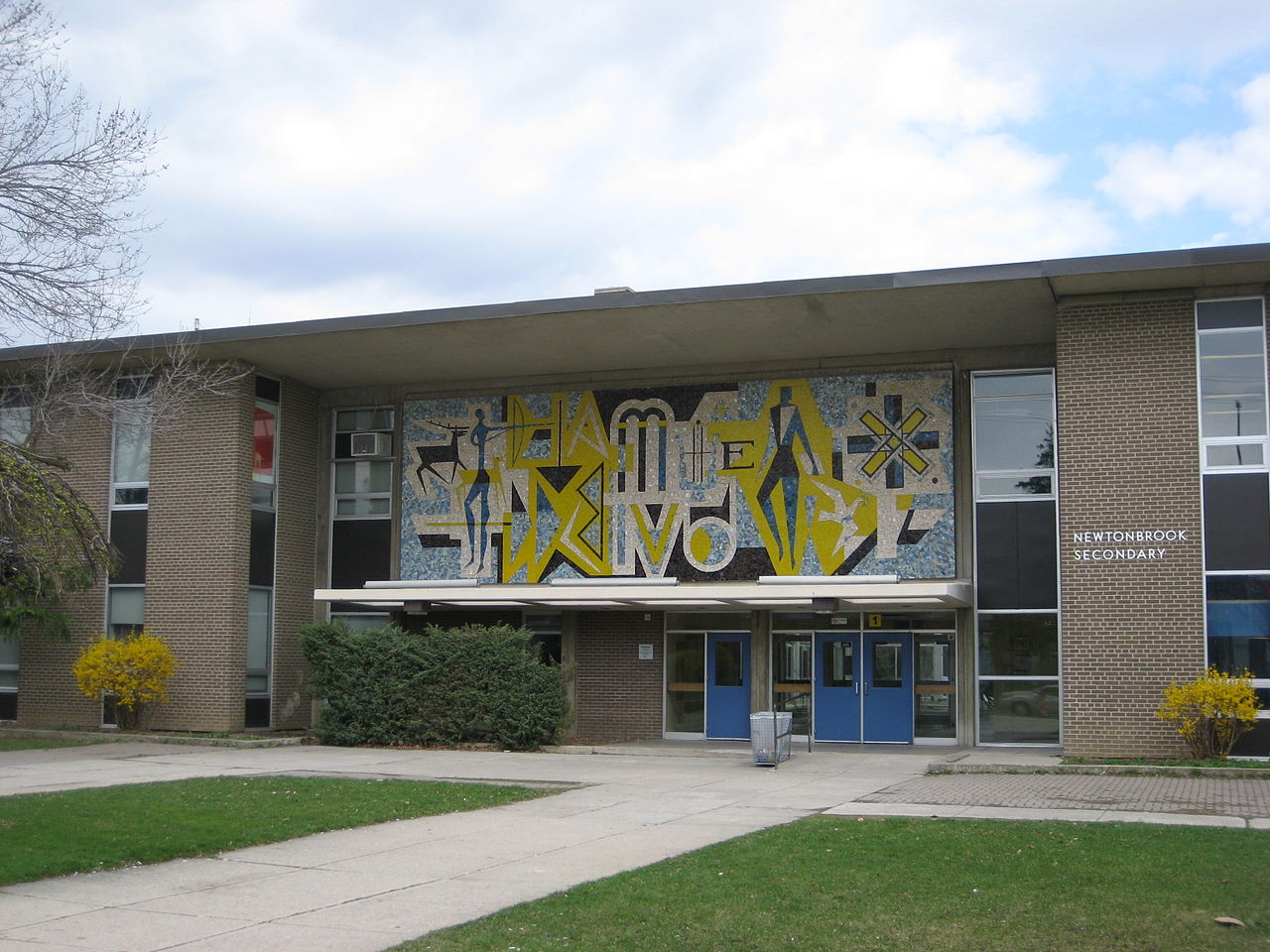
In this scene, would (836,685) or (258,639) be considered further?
(258,639)

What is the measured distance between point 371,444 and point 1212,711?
15450 mm

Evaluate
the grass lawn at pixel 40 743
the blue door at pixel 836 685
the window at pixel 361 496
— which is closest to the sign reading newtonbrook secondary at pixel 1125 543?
the blue door at pixel 836 685

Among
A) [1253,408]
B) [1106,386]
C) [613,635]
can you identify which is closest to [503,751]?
[613,635]

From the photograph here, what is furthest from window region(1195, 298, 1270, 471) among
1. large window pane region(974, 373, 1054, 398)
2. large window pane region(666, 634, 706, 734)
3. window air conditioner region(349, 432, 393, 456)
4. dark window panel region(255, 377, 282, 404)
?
dark window panel region(255, 377, 282, 404)

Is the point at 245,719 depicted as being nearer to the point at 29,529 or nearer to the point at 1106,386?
the point at 29,529

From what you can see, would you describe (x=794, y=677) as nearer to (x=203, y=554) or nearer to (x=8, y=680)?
(x=203, y=554)

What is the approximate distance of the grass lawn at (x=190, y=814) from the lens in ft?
35.3

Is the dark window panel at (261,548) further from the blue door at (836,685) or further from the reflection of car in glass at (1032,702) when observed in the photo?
the reflection of car in glass at (1032,702)

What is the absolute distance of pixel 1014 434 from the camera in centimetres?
2245

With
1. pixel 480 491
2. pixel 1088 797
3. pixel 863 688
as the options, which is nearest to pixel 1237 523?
pixel 1088 797

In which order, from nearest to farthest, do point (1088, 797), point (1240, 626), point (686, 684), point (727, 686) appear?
point (1088, 797)
point (1240, 626)
point (727, 686)
point (686, 684)

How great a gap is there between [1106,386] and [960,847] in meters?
10.3

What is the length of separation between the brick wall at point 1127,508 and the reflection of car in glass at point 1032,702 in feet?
7.95

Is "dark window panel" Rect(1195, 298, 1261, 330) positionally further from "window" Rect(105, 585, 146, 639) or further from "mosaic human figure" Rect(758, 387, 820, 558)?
"window" Rect(105, 585, 146, 639)
